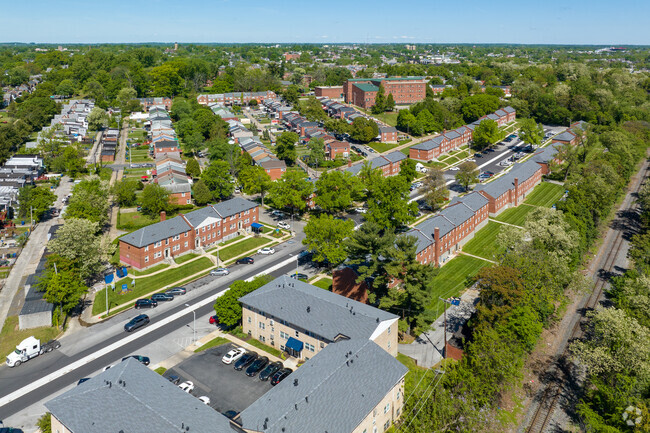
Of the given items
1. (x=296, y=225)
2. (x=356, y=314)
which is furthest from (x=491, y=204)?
(x=356, y=314)

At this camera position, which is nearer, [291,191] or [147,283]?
[147,283]

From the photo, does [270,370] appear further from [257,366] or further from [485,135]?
[485,135]

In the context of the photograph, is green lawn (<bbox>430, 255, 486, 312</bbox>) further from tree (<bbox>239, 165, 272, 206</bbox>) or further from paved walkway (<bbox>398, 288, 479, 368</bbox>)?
tree (<bbox>239, 165, 272, 206</bbox>)

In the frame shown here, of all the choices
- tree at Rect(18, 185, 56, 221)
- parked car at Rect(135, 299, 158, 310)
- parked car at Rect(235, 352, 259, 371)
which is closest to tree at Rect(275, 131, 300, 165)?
tree at Rect(18, 185, 56, 221)

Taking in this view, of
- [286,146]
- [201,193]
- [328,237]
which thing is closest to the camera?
[328,237]

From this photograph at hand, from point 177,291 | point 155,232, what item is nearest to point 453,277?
point 177,291

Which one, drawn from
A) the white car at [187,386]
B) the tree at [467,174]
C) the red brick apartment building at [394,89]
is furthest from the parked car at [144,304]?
the red brick apartment building at [394,89]
